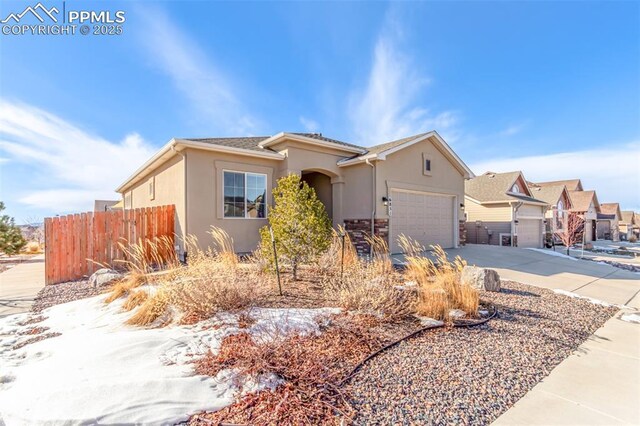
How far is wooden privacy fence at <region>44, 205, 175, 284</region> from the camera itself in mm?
7152

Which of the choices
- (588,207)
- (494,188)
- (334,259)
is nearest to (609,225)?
(588,207)

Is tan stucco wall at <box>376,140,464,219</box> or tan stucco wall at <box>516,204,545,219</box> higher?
tan stucco wall at <box>376,140,464,219</box>

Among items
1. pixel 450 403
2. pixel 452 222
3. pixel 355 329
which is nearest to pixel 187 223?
pixel 355 329

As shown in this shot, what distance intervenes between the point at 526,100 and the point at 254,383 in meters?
14.6

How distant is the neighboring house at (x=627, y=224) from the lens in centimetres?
3640

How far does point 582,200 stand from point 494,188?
55.6 feet

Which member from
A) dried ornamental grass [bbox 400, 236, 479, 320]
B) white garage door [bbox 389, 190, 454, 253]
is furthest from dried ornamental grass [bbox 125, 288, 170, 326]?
white garage door [bbox 389, 190, 454, 253]

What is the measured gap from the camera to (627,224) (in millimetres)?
38344

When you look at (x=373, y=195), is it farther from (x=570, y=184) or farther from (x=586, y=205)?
(x=570, y=184)

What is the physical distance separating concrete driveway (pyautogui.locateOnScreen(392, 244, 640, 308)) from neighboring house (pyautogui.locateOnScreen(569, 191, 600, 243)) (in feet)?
70.9

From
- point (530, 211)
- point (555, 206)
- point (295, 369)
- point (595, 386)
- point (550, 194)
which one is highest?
point (550, 194)

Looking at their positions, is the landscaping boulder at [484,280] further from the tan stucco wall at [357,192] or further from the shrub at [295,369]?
the tan stucco wall at [357,192]

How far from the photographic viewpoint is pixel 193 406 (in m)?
2.31

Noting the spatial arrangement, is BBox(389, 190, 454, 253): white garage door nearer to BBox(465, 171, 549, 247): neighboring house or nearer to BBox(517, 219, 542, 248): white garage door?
BBox(465, 171, 549, 247): neighboring house
